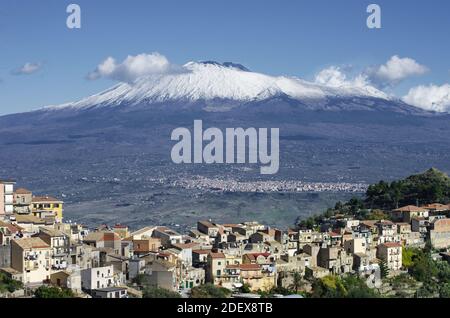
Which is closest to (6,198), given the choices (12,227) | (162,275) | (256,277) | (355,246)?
(12,227)

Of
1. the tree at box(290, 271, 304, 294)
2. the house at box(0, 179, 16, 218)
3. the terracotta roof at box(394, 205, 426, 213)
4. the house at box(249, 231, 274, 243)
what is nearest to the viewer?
the tree at box(290, 271, 304, 294)

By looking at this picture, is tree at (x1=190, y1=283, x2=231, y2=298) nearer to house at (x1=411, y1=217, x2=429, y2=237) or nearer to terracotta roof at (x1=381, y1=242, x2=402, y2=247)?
terracotta roof at (x1=381, y1=242, x2=402, y2=247)

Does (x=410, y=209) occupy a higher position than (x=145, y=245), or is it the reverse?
(x=410, y=209)

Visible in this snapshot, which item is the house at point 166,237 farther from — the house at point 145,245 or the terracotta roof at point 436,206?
the terracotta roof at point 436,206

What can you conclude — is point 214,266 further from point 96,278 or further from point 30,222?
point 30,222

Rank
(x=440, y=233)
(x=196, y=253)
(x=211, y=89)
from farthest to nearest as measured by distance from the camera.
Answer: (x=211, y=89), (x=440, y=233), (x=196, y=253)

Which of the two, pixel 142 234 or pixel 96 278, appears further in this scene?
pixel 142 234

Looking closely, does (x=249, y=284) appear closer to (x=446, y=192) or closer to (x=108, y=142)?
(x=446, y=192)

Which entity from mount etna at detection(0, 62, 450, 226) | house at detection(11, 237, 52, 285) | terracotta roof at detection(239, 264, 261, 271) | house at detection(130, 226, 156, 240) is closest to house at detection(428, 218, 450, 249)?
terracotta roof at detection(239, 264, 261, 271)
